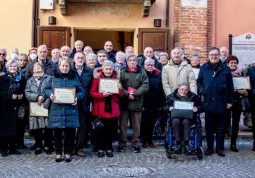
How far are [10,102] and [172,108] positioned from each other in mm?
3045

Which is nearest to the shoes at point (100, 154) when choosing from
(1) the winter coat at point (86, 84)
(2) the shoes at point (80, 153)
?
(2) the shoes at point (80, 153)

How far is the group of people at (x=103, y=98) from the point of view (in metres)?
6.86

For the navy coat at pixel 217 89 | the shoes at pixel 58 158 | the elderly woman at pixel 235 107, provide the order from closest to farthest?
the shoes at pixel 58 158 → the navy coat at pixel 217 89 → the elderly woman at pixel 235 107

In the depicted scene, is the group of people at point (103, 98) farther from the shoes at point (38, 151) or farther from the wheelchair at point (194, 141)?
the wheelchair at point (194, 141)

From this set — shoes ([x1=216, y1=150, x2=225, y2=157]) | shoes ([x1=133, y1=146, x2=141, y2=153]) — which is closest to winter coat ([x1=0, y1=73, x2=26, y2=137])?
shoes ([x1=133, y1=146, x2=141, y2=153])

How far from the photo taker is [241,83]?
7.67 metres

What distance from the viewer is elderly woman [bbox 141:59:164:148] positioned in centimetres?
780

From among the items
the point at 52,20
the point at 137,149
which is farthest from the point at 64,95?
the point at 52,20

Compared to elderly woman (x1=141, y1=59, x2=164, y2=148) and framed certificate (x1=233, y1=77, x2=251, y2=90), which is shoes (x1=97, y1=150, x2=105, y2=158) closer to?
elderly woman (x1=141, y1=59, x2=164, y2=148)

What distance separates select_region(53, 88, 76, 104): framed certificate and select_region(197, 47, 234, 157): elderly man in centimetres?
255

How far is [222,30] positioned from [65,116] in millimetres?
7118

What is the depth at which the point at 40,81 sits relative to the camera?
714 cm

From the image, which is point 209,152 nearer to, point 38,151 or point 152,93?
point 152,93

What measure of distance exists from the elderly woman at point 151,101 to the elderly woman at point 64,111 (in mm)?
1575
